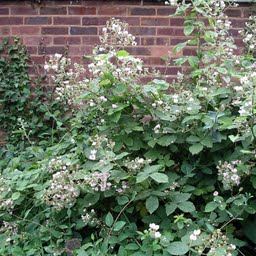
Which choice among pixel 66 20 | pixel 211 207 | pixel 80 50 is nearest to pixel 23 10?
pixel 66 20

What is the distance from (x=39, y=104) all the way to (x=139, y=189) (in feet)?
6.54

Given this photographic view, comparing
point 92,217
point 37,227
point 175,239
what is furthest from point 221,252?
point 37,227

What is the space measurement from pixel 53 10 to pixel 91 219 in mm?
2378

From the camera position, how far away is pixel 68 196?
246cm

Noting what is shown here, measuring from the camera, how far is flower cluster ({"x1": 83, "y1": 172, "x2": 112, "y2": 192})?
2.42m

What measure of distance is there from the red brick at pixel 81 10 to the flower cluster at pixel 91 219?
224 cm

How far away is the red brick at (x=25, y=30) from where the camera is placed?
4.36 meters

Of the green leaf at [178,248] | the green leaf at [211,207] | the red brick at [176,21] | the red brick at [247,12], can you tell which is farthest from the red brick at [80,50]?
the green leaf at [178,248]

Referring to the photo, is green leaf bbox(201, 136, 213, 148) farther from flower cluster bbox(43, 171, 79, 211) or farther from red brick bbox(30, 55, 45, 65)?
red brick bbox(30, 55, 45, 65)

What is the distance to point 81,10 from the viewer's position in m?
4.31

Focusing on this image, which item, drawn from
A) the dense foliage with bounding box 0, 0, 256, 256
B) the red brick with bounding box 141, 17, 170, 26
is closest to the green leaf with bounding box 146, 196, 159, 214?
the dense foliage with bounding box 0, 0, 256, 256

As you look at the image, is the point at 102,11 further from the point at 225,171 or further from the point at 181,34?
the point at 225,171

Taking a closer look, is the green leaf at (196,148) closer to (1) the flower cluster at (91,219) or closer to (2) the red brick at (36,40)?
(1) the flower cluster at (91,219)

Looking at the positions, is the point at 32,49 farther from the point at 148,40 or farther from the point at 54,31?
the point at 148,40
